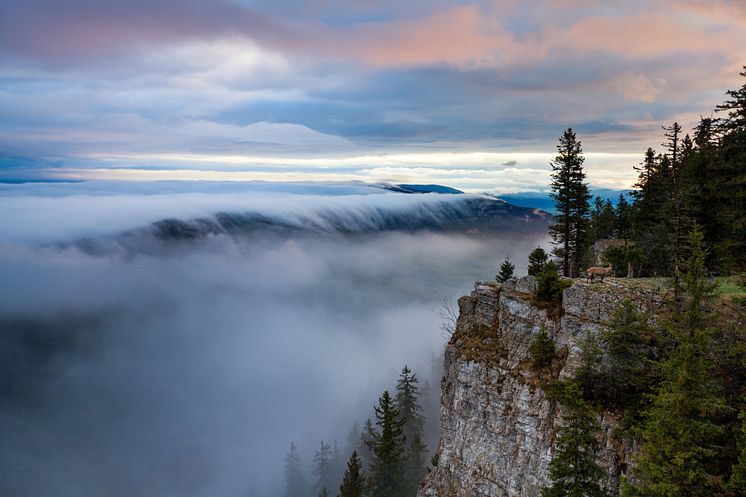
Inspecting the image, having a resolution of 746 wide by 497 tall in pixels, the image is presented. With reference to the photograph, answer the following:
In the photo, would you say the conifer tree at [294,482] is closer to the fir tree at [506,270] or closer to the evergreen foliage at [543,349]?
the fir tree at [506,270]

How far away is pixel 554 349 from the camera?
2486cm

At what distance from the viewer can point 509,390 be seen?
26.0 meters

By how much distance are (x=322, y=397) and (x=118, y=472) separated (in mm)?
83292

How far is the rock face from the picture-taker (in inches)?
921

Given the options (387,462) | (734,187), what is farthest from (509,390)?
(387,462)

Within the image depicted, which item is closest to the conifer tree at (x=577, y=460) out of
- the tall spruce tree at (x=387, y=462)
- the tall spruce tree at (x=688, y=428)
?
the tall spruce tree at (x=688, y=428)

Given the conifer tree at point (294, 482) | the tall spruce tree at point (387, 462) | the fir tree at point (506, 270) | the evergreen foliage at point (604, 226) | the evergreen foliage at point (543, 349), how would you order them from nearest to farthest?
the evergreen foliage at point (543, 349)
the fir tree at point (506, 270)
the tall spruce tree at point (387, 462)
the evergreen foliage at point (604, 226)
the conifer tree at point (294, 482)

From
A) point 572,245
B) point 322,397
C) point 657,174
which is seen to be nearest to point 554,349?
point 572,245

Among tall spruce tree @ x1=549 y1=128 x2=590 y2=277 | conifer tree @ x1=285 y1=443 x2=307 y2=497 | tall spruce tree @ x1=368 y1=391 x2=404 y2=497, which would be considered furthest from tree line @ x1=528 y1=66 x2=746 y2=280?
conifer tree @ x1=285 y1=443 x2=307 y2=497

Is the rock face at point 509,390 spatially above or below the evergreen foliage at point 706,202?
below

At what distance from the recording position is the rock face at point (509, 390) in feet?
76.7

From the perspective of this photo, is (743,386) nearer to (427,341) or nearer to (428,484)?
(428,484)

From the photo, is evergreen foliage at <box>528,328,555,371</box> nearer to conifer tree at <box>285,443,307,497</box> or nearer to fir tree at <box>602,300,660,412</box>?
fir tree at <box>602,300,660,412</box>

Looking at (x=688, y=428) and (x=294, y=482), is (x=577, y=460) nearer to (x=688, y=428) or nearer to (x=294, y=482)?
(x=688, y=428)
